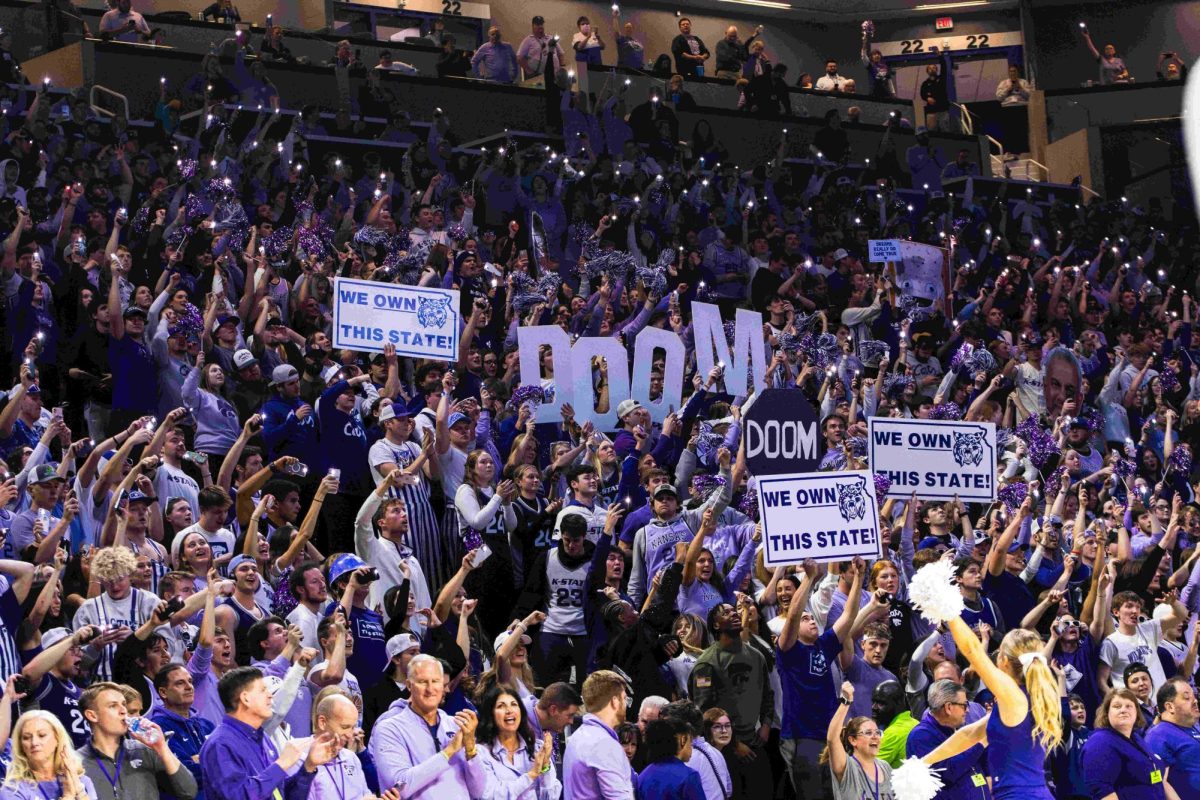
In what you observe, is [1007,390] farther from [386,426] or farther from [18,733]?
[18,733]

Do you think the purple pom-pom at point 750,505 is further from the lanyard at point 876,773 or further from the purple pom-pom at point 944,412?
the purple pom-pom at point 944,412

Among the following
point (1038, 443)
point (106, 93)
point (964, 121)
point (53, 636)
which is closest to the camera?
point (53, 636)

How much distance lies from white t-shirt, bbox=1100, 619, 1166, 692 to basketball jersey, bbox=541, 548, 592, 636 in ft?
10.6

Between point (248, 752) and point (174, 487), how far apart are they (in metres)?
3.14

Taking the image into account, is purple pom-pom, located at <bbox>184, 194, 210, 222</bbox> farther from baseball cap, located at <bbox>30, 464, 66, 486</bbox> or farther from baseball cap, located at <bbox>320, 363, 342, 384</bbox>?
baseball cap, located at <bbox>30, 464, 66, 486</bbox>

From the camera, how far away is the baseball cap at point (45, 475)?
9.06 meters

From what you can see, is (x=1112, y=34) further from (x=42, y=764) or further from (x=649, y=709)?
(x=42, y=764)

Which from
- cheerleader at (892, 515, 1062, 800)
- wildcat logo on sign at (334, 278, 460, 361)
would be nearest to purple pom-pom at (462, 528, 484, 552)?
wildcat logo on sign at (334, 278, 460, 361)

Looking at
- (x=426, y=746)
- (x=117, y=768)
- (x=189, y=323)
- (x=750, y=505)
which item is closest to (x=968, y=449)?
(x=750, y=505)

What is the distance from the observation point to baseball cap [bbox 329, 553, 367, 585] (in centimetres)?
907

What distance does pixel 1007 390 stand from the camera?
16047 mm

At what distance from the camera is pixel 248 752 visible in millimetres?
7000

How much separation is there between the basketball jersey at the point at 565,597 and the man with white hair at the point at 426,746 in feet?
7.30

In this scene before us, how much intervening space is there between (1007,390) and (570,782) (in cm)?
899
